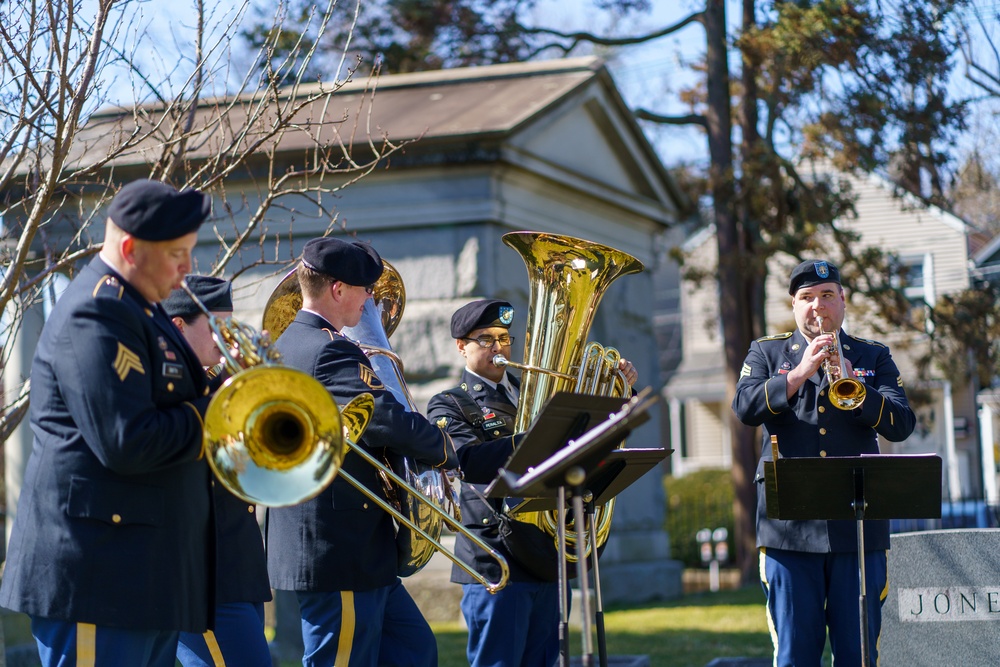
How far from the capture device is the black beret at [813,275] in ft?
18.5

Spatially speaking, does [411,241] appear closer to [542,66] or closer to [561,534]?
[542,66]

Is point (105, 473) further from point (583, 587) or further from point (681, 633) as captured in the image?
point (681, 633)

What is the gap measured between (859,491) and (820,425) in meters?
0.65

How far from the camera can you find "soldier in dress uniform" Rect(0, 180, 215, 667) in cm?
349

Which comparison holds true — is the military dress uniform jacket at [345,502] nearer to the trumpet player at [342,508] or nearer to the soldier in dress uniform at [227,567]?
the trumpet player at [342,508]

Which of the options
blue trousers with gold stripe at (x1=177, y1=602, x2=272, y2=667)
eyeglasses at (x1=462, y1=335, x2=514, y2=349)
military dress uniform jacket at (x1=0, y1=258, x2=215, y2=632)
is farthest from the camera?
eyeglasses at (x1=462, y1=335, x2=514, y2=349)

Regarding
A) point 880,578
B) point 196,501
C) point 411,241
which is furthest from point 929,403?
point 196,501

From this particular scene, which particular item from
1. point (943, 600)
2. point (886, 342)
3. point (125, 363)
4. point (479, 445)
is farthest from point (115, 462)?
point (886, 342)

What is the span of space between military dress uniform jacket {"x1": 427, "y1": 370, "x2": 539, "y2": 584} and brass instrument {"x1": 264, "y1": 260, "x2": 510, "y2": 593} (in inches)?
3.6

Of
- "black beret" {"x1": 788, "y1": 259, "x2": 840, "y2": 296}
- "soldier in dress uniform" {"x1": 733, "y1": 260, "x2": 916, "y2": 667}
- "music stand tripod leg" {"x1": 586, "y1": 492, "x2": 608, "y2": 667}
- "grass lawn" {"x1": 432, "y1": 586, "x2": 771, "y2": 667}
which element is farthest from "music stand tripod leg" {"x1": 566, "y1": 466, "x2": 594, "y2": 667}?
"grass lawn" {"x1": 432, "y1": 586, "x2": 771, "y2": 667}

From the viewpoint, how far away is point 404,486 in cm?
482

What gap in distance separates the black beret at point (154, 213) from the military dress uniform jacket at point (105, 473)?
0.61 feet

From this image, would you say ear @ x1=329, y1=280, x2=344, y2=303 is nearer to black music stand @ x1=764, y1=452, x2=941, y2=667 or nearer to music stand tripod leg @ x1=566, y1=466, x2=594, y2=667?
music stand tripod leg @ x1=566, y1=466, x2=594, y2=667

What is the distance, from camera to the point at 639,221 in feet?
40.1
